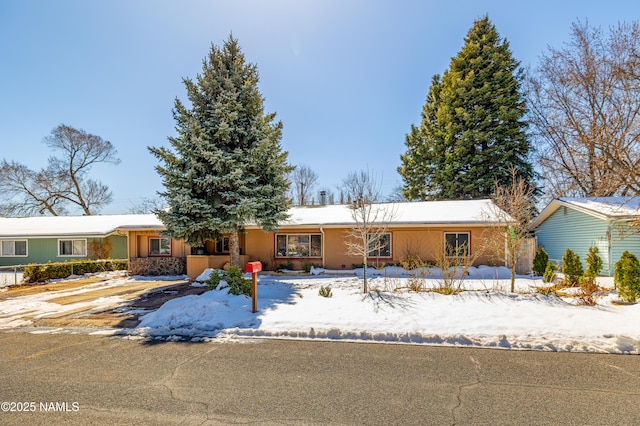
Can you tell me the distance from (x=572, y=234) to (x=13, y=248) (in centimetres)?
3169

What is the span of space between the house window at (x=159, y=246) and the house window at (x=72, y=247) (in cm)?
598

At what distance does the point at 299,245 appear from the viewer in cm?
1653

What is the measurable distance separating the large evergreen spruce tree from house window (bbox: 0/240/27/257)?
2878cm

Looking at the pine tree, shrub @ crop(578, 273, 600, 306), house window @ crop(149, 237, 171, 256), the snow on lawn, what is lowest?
the snow on lawn

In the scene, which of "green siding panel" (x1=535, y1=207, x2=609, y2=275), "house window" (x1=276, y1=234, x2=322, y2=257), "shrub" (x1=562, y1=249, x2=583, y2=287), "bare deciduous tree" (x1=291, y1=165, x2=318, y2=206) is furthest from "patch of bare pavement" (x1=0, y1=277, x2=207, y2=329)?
"bare deciduous tree" (x1=291, y1=165, x2=318, y2=206)

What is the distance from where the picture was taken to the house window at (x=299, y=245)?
16328mm

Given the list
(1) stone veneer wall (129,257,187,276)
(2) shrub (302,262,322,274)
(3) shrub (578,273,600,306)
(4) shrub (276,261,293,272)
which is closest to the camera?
(3) shrub (578,273,600,306)

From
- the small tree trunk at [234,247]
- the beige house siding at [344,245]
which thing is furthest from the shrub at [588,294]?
the small tree trunk at [234,247]

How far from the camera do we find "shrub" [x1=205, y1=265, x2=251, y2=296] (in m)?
9.07

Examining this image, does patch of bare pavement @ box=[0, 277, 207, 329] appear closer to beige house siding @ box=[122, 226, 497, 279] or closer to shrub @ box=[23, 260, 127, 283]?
shrub @ box=[23, 260, 127, 283]

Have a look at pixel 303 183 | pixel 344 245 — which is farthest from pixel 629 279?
pixel 303 183

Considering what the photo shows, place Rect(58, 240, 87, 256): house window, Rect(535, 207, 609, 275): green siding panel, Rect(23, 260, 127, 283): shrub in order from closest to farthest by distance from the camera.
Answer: Rect(535, 207, 609, 275): green siding panel → Rect(23, 260, 127, 283): shrub → Rect(58, 240, 87, 256): house window

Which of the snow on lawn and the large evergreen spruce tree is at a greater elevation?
the large evergreen spruce tree

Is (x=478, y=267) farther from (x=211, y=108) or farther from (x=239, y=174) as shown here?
(x=211, y=108)
